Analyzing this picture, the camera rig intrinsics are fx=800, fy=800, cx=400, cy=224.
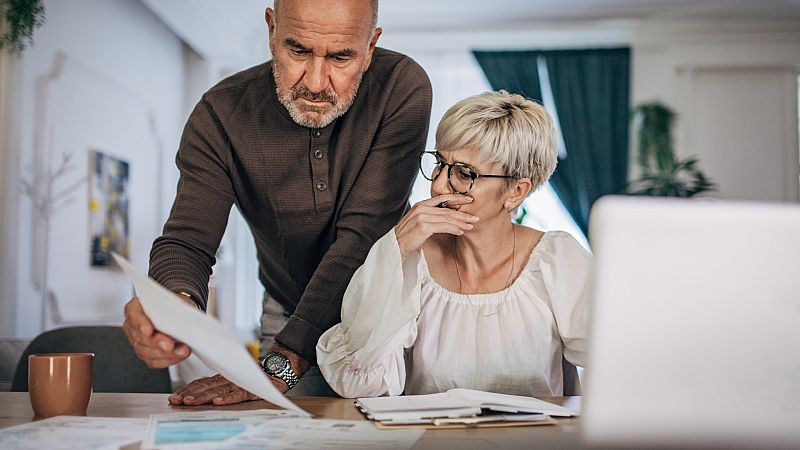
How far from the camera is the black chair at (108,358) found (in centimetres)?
244

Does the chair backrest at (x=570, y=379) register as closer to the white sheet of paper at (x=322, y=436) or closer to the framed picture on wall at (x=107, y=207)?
the white sheet of paper at (x=322, y=436)

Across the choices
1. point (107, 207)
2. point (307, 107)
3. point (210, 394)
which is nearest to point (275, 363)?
point (210, 394)

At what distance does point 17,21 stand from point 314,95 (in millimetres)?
2766

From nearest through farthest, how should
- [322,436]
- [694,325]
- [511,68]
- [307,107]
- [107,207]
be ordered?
[694,325] → [322,436] → [307,107] → [107,207] → [511,68]

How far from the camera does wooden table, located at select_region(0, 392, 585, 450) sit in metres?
1.01

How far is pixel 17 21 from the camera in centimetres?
395

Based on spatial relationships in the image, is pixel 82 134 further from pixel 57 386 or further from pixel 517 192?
pixel 57 386

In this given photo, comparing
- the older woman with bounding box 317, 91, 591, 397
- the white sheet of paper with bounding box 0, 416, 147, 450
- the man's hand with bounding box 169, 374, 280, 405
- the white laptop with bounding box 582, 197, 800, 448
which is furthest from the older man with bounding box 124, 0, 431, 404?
the white laptop with bounding box 582, 197, 800, 448

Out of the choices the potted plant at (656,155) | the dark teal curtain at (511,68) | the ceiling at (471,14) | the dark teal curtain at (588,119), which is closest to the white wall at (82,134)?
the ceiling at (471,14)

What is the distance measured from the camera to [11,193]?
4.23 meters

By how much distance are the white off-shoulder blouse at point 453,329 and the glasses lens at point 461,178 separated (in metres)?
0.18

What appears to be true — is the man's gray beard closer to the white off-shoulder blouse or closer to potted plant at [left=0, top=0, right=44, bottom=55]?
the white off-shoulder blouse

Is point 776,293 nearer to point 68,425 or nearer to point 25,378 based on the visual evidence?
point 68,425

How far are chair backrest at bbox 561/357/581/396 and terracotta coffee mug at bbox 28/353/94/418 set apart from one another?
106 cm
